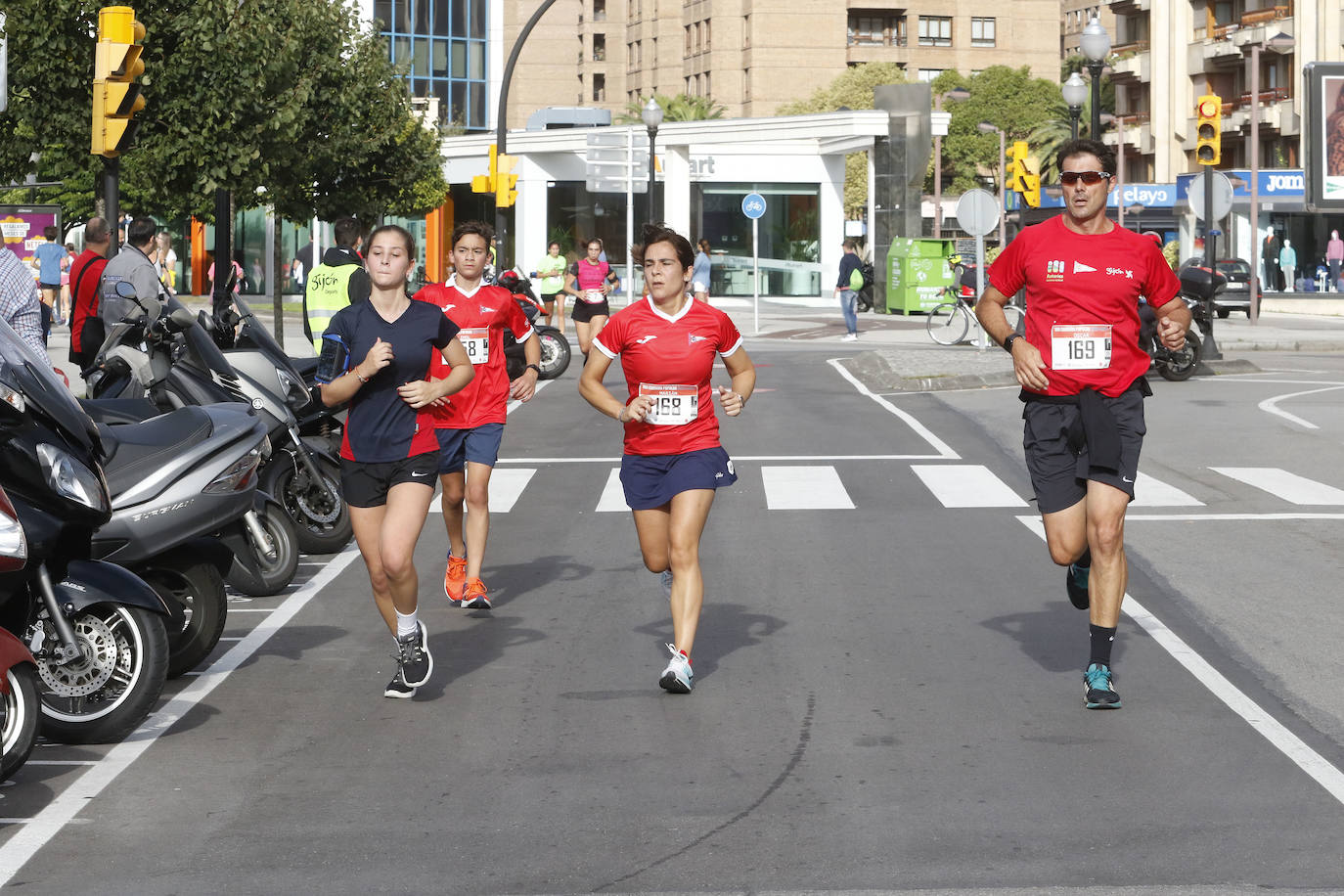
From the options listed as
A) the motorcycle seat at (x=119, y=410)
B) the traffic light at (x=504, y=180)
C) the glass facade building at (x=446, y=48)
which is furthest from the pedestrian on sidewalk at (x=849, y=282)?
the glass facade building at (x=446, y=48)

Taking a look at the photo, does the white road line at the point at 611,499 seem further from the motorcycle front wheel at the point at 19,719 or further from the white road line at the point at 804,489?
the motorcycle front wheel at the point at 19,719

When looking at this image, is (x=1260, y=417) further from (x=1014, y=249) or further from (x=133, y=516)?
(x=133, y=516)

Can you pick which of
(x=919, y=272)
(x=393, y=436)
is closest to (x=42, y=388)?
(x=393, y=436)

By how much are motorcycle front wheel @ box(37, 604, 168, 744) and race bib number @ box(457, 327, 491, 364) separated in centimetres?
330

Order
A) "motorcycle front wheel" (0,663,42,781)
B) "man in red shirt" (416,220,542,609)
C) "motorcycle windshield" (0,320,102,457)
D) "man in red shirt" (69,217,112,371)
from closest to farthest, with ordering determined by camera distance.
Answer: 1. "motorcycle front wheel" (0,663,42,781)
2. "motorcycle windshield" (0,320,102,457)
3. "man in red shirt" (416,220,542,609)
4. "man in red shirt" (69,217,112,371)

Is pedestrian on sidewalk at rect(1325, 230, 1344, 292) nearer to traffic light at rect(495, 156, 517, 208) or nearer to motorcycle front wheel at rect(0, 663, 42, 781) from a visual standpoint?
traffic light at rect(495, 156, 517, 208)

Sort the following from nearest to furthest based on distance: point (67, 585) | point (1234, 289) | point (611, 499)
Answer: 1. point (67, 585)
2. point (611, 499)
3. point (1234, 289)

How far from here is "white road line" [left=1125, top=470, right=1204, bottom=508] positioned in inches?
513

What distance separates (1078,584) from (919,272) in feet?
127

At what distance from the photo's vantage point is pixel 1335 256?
61.2m

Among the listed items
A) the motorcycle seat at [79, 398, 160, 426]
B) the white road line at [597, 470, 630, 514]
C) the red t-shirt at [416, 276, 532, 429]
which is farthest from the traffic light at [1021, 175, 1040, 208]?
the motorcycle seat at [79, 398, 160, 426]

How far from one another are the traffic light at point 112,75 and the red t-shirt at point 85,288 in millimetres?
1008

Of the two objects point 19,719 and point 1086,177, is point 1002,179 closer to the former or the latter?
point 1086,177

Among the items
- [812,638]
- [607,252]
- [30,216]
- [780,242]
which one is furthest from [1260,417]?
[607,252]
